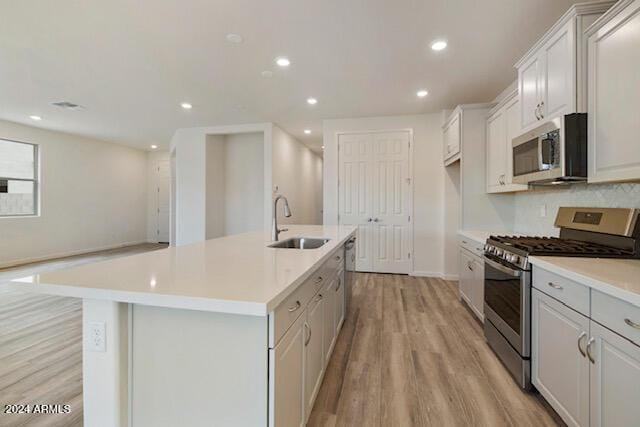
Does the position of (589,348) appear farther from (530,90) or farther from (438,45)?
(438,45)

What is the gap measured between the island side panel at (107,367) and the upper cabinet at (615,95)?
2.53 metres

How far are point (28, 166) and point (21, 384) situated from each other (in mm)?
5908

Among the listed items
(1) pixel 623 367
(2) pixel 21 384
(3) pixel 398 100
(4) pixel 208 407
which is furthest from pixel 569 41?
(2) pixel 21 384

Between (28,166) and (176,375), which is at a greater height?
(28,166)

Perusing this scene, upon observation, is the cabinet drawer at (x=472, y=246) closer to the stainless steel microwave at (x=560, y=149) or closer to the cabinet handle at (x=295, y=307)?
the stainless steel microwave at (x=560, y=149)

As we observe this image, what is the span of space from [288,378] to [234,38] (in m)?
2.84

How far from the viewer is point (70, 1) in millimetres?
2230

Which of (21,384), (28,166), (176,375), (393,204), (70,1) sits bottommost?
(21,384)

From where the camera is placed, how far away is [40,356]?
2.26 m

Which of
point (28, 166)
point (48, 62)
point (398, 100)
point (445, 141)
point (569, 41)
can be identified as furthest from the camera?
point (28, 166)

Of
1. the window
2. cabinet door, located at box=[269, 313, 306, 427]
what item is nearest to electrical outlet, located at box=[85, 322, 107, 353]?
cabinet door, located at box=[269, 313, 306, 427]

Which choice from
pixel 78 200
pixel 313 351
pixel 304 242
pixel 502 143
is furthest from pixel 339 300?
pixel 78 200

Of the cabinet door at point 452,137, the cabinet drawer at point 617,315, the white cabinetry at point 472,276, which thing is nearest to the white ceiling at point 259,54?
the cabinet door at point 452,137

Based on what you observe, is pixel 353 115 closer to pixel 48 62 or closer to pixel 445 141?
pixel 445 141
